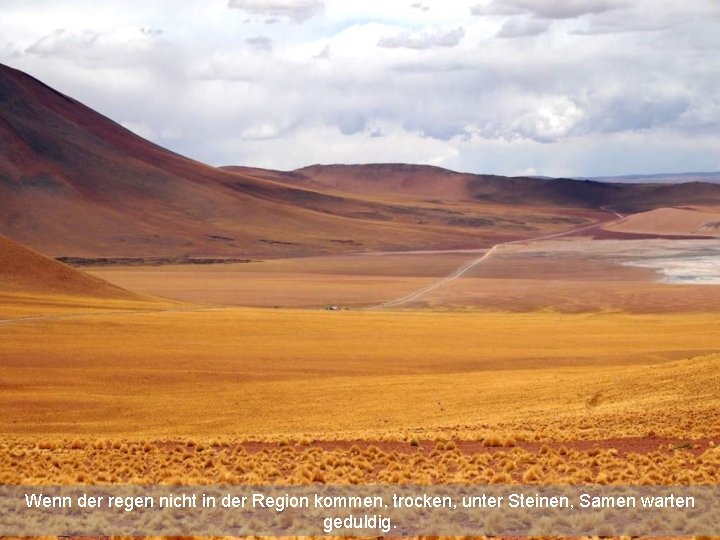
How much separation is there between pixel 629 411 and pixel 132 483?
10.3 meters

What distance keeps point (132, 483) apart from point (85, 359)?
22124 mm

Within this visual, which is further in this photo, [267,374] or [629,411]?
[267,374]

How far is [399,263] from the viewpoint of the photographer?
101250mm

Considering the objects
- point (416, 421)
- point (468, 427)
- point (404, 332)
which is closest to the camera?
point (468, 427)

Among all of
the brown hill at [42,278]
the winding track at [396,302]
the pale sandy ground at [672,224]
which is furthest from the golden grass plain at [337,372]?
the pale sandy ground at [672,224]

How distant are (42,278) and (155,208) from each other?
8818 centimetres

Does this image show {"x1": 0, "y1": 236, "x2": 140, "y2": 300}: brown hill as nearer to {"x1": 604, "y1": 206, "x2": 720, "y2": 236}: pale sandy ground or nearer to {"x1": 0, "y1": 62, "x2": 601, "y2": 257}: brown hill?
{"x1": 0, "y1": 62, "x2": 601, "y2": 257}: brown hill

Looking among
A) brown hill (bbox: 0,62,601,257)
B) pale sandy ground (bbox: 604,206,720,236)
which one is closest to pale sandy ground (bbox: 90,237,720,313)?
pale sandy ground (bbox: 604,206,720,236)

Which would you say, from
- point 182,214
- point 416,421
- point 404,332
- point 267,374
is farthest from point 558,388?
point 182,214

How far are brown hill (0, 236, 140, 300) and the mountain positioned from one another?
54.9m

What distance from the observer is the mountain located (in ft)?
410

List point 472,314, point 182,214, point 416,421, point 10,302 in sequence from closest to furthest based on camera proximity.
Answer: point 416,421, point 10,302, point 472,314, point 182,214

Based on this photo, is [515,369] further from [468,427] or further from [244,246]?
[244,246]

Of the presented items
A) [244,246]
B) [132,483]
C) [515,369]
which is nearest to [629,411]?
[132,483]
